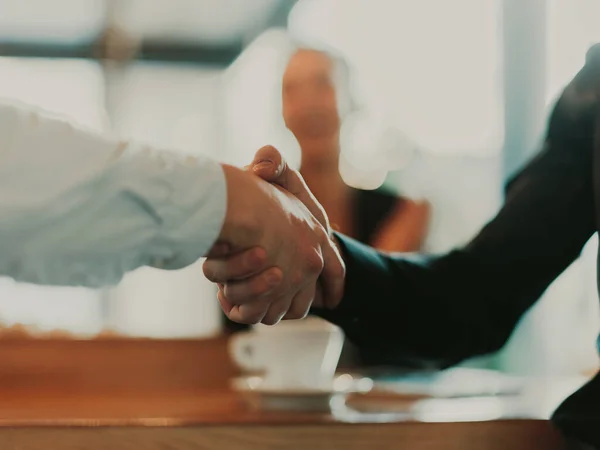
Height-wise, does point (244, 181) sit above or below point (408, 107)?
above

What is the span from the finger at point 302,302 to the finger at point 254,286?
0.05 metres

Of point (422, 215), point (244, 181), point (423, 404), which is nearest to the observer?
point (244, 181)

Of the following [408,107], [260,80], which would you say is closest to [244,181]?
[408,107]

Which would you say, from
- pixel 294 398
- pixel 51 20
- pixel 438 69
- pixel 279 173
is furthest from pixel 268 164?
pixel 51 20

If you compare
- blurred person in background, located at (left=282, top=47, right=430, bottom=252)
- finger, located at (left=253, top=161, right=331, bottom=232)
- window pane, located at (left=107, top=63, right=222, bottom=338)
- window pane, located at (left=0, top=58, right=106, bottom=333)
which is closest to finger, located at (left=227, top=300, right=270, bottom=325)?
finger, located at (left=253, top=161, right=331, bottom=232)

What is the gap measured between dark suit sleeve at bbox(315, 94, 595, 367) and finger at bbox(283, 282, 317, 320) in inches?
1.9

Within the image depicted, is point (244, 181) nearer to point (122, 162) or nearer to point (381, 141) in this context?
point (122, 162)

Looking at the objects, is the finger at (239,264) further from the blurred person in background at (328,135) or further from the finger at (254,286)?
the blurred person in background at (328,135)

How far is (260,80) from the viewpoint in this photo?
3443mm

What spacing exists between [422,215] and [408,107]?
71 cm

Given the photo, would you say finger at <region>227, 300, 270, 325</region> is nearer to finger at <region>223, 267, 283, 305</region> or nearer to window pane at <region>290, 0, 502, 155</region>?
finger at <region>223, 267, 283, 305</region>

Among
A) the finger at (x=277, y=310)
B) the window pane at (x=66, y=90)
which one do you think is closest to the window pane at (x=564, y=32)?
the finger at (x=277, y=310)

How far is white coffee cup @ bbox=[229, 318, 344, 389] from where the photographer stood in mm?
765

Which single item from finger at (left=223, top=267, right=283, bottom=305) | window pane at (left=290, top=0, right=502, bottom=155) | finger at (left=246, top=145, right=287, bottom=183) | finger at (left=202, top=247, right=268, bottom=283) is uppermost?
finger at (left=246, top=145, right=287, bottom=183)
